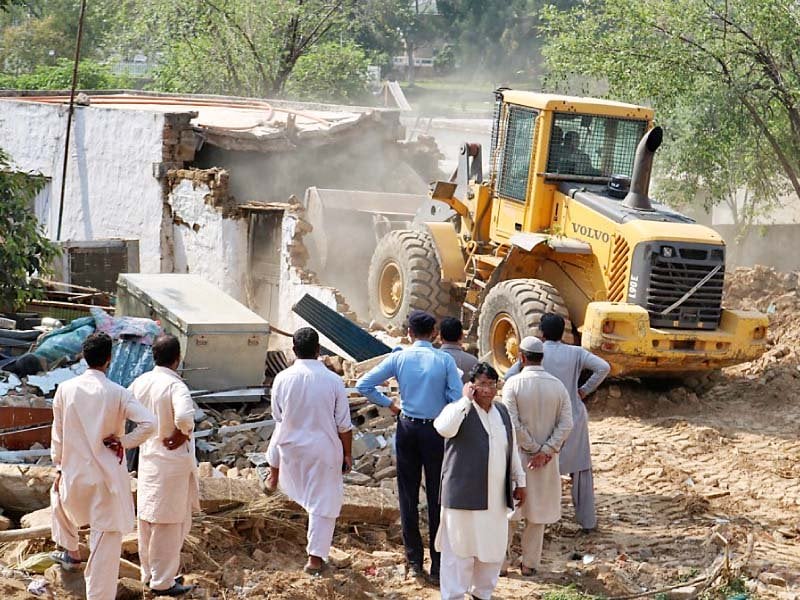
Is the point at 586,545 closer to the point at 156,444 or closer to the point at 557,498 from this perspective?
the point at 557,498

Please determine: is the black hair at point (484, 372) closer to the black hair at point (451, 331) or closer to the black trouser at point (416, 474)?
the black trouser at point (416, 474)

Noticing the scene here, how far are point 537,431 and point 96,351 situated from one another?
2.83 m

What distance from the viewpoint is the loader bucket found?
16328 millimetres

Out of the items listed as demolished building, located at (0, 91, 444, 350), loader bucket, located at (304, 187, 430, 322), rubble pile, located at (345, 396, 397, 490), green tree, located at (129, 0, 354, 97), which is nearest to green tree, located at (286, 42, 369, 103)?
green tree, located at (129, 0, 354, 97)

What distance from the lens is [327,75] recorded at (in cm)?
3922

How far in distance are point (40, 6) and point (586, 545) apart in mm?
50084

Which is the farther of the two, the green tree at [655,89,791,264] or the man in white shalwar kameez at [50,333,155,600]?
the green tree at [655,89,791,264]

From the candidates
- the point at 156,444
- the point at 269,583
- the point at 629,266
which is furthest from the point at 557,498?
the point at 629,266

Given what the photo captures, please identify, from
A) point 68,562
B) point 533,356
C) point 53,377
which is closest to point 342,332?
point 53,377

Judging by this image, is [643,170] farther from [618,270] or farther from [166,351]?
[166,351]

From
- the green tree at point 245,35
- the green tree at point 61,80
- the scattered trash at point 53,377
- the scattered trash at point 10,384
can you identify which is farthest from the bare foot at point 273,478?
the green tree at point 61,80

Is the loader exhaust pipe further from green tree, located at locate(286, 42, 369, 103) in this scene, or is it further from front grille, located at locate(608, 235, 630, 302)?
green tree, located at locate(286, 42, 369, 103)

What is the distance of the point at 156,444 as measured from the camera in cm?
644

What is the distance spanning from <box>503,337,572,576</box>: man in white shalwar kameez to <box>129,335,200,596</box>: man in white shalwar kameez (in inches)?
81.4
